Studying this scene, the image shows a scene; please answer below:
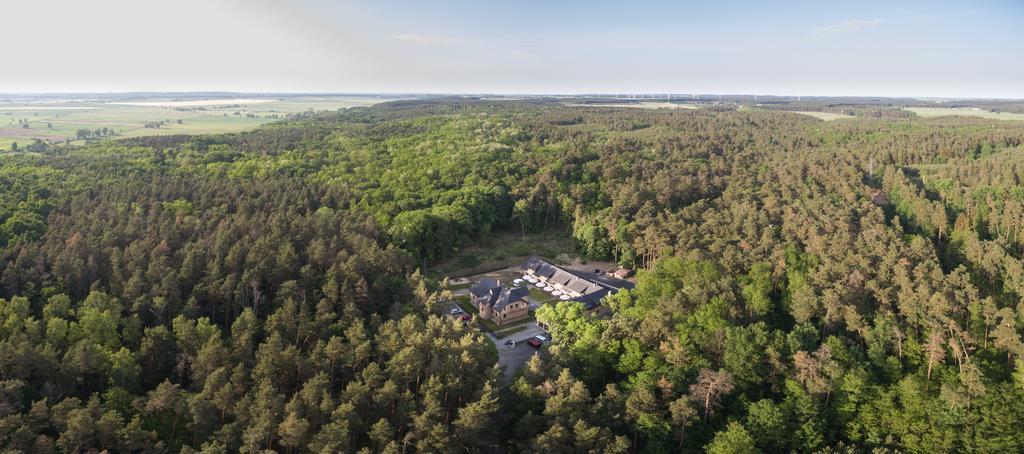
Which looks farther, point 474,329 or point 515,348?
point 515,348

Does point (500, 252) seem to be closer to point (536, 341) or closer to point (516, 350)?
point (536, 341)

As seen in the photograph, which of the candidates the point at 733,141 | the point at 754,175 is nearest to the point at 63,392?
the point at 754,175

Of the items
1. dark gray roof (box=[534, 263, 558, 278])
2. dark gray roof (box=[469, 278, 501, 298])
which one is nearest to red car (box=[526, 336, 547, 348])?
dark gray roof (box=[469, 278, 501, 298])

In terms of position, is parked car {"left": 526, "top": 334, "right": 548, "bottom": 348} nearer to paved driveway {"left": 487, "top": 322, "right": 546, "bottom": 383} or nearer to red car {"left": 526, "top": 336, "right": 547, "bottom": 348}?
red car {"left": 526, "top": 336, "right": 547, "bottom": 348}

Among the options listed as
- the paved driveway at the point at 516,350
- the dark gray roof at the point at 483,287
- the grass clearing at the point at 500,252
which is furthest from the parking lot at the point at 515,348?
the grass clearing at the point at 500,252

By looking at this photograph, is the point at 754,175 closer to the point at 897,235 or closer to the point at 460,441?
the point at 897,235

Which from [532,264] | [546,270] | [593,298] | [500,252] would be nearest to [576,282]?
[593,298]
